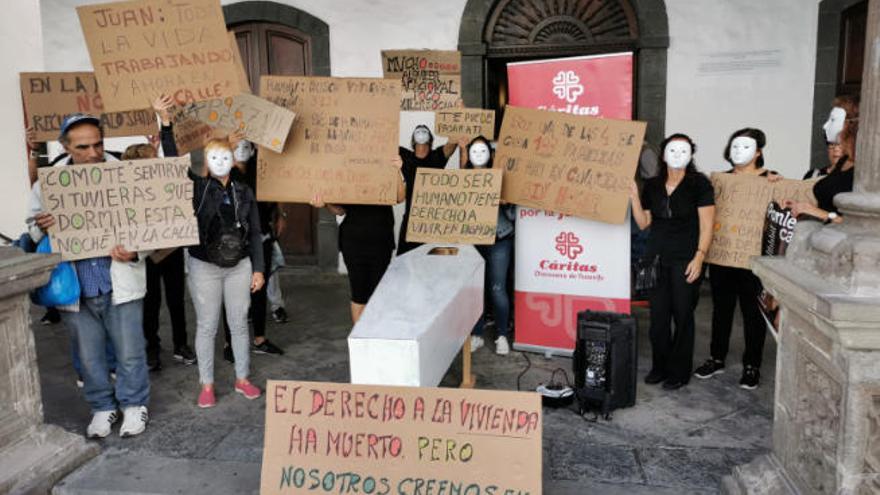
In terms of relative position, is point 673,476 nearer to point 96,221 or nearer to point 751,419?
point 751,419

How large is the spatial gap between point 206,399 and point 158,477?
3.26ft

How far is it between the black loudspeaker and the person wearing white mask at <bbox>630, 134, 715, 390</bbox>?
21.8 inches

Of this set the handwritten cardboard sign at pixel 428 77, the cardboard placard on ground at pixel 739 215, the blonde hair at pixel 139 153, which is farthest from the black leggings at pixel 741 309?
the blonde hair at pixel 139 153

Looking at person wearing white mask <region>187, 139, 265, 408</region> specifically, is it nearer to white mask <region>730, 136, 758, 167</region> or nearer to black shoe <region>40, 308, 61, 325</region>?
black shoe <region>40, 308, 61, 325</region>

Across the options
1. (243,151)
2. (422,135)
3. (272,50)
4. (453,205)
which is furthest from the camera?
(272,50)

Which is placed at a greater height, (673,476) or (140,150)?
(140,150)

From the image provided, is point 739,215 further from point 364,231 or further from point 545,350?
point 364,231

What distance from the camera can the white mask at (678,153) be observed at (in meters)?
4.56

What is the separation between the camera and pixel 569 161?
5133 millimetres

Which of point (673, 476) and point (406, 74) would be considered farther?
point (406, 74)

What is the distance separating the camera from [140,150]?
16.8ft

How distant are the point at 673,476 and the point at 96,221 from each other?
3.49 meters

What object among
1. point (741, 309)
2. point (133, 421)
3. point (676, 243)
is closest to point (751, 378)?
point (741, 309)

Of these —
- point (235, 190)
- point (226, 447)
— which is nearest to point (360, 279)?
point (235, 190)
